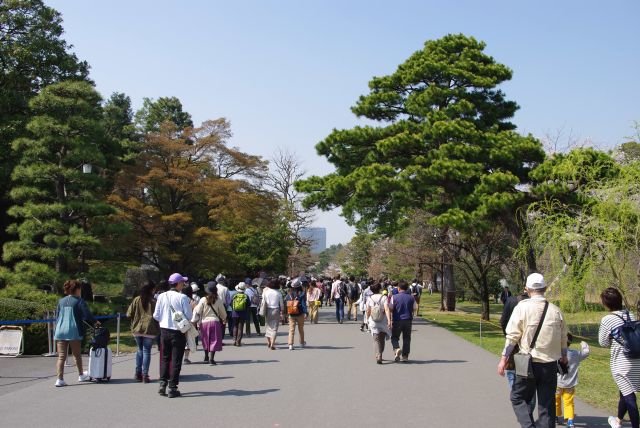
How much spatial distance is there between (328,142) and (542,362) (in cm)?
1717

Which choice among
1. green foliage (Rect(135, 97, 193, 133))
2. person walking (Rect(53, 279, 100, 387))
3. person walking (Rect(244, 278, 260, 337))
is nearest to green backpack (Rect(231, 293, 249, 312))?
person walking (Rect(244, 278, 260, 337))

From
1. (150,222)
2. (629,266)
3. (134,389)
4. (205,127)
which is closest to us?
(134,389)

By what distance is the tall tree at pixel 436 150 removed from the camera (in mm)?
19062

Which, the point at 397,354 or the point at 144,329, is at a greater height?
the point at 144,329

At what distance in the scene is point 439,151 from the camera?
64.5ft

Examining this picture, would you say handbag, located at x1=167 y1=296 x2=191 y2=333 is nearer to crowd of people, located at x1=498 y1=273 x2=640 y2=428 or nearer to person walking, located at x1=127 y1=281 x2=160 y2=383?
person walking, located at x1=127 y1=281 x2=160 y2=383

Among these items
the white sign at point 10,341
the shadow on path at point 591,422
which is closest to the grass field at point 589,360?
the shadow on path at point 591,422

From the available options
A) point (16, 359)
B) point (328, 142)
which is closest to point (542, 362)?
point (16, 359)

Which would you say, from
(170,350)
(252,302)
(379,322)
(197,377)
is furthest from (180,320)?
(252,302)

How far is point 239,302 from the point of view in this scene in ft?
50.9

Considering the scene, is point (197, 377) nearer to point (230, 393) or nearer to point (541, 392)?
point (230, 393)

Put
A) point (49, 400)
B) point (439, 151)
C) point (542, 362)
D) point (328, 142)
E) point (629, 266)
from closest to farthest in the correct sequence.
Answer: point (542, 362)
point (49, 400)
point (629, 266)
point (439, 151)
point (328, 142)

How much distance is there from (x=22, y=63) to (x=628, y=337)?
20608mm

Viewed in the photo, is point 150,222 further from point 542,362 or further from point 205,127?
point 542,362
